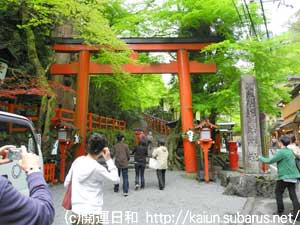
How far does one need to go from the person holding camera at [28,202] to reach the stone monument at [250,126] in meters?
8.79

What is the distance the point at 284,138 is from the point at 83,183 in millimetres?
4647

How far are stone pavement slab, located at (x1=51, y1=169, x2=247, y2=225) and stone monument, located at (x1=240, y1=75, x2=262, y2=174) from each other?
1.37m

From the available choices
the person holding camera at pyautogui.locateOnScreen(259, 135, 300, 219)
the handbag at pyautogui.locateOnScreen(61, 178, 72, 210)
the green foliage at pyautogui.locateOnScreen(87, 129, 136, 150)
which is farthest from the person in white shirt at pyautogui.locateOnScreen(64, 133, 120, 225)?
the green foliage at pyautogui.locateOnScreen(87, 129, 136, 150)

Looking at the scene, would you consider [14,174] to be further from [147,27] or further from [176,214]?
[147,27]

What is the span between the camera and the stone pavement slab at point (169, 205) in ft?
20.4

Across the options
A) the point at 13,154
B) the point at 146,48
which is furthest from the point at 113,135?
the point at 13,154

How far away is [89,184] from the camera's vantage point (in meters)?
3.41

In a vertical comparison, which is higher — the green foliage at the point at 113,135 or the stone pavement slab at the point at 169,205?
the green foliage at the point at 113,135

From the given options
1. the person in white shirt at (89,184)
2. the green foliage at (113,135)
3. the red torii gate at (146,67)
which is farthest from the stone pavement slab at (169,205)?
the green foliage at (113,135)

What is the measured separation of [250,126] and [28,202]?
9461 mm

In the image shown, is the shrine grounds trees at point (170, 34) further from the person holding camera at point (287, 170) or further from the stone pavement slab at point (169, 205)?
the person holding camera at point (287, 170)

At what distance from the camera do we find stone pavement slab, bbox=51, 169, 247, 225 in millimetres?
6207

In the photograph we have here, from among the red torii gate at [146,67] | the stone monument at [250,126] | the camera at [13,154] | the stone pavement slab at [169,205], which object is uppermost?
the red torii gate at [146,67]

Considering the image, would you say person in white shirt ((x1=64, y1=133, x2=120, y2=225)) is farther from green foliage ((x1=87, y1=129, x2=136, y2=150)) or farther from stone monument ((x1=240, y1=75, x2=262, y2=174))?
green foliage ((x1=87, y1=129, x2=136, y2=150))
